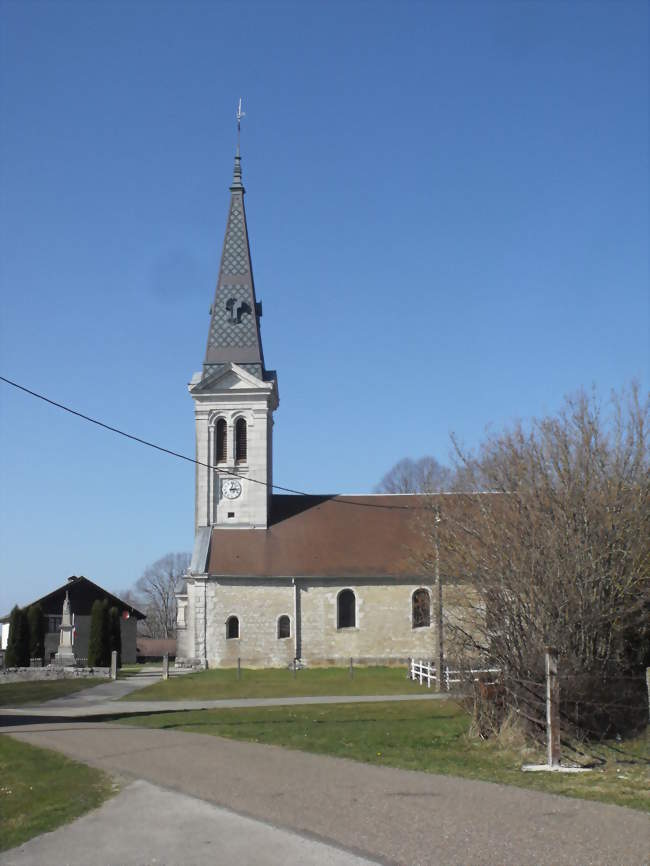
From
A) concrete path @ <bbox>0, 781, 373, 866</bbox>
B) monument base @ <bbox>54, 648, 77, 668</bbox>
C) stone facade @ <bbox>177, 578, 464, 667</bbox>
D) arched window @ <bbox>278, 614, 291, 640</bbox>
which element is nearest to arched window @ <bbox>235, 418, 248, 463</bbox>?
stone facade @ <bbox>177, 578, 464, 667</bbox>

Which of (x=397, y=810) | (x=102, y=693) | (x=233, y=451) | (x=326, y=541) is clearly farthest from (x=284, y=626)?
(x=397, y=810)

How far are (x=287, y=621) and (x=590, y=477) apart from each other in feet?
95.5

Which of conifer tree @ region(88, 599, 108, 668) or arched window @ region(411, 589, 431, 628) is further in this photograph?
conifer tree @ region(88, 599, 108, 668)

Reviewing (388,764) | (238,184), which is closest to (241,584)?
(238,184)

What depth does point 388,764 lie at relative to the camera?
12.8 metres

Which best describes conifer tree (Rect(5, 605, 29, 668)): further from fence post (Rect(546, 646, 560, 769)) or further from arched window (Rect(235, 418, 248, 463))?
fence post (Rect(546, 646, 560, 769))

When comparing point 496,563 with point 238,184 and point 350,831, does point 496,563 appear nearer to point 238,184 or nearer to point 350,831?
point 350,831

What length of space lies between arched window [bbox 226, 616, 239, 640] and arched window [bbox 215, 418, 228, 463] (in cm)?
790

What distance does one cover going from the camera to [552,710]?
43.2ft

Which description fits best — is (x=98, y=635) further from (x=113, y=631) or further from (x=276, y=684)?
(x=276, y=684)

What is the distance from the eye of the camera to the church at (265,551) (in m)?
44.1

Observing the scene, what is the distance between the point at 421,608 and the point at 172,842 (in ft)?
117

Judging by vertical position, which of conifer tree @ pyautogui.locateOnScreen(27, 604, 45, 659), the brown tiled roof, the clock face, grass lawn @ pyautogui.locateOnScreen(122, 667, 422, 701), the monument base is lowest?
grass lawn @ pyautogui.locateOnScreen(122, 667, 422, 701)

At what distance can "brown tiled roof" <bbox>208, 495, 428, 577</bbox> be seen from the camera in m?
44.4
